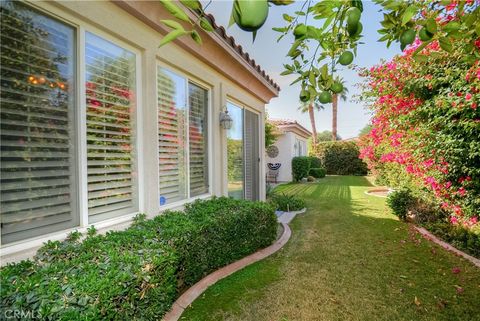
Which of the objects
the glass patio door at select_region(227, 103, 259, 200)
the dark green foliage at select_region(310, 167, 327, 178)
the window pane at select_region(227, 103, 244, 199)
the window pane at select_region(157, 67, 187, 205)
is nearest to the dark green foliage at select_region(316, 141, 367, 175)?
the dark green foliage at select_region(310, 167, 327, 178)

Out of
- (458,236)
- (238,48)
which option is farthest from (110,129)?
(458,236)

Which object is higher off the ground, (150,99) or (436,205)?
(150,99)

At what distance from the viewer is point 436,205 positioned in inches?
240

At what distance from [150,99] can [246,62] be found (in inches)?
120

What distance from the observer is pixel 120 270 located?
2150 mm

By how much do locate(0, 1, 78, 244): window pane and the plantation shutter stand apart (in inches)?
196

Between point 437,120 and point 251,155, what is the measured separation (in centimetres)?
450

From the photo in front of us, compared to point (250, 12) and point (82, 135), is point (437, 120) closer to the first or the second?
point (250, 12)

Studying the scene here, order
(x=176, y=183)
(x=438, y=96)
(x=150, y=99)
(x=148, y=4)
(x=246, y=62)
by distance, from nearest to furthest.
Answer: (x=148, y=4)
(x=150, y=99)
(x=176, y=183)
(x=438, y=96)
(x=246, y=62)

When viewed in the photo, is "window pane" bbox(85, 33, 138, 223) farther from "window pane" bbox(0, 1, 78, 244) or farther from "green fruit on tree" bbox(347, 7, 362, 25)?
"green fruit on tree" bbox(347, 7, 362, 25)

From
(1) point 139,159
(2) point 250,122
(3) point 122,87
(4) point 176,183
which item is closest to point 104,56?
(3) point 122,87

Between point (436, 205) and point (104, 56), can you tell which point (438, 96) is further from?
point (104, 56)

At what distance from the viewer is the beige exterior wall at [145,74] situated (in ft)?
8.73

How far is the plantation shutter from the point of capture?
24.2ft
